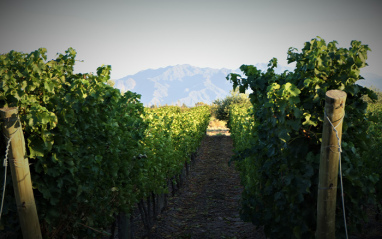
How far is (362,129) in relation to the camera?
11.2 feet

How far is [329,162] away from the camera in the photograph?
256cm

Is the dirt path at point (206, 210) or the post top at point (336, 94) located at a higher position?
the post top at point (336, 94)

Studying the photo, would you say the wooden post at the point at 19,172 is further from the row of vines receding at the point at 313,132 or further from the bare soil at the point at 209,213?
the bare soil at the point at 209,213

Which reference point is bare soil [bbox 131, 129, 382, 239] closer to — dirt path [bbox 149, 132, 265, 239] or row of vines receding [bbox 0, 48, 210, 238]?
dirt path [bbox 149, 132, 265, 239]

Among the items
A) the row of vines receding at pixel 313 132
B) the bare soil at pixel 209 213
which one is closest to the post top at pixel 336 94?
the row of vines receding at pixel 313 132

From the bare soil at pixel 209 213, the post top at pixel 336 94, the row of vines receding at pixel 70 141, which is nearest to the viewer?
the post top at pixel 336 94

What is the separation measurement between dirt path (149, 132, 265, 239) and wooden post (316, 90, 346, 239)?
384 centimetres

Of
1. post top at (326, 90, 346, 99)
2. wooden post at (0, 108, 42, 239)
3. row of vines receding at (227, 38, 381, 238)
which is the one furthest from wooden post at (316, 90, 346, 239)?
wooden post at (0, 108, 42, 239)

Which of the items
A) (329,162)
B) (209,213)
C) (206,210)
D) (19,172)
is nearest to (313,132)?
(329,162)

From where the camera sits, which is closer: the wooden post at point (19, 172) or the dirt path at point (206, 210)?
the wooden post at point (19, 172)

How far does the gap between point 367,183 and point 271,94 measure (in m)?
1.55

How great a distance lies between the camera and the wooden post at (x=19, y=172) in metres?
2.63

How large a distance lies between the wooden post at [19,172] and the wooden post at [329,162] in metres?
2.66

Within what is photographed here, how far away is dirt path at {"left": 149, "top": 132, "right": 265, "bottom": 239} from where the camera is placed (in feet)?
22.6
